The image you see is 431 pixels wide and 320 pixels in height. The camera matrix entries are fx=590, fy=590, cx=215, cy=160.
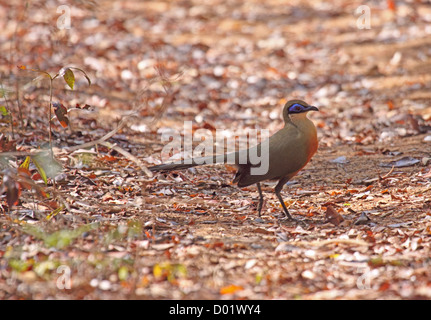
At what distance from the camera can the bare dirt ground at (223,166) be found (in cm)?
408

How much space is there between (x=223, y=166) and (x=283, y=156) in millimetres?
1834

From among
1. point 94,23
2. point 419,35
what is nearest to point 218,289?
point 419,35

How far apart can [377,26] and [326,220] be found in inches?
351

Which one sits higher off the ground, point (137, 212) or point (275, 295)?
point (137, 212)

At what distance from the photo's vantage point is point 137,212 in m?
5.29

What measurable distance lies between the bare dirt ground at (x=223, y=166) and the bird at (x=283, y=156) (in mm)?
364

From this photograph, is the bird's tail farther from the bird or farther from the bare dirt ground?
the bare dirt ground

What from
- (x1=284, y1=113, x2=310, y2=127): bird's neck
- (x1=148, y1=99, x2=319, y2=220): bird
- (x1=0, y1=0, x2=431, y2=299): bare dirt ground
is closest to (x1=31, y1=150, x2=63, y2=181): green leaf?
(x1=0, y1=0, x2=431, y2=299): bare dirt ground

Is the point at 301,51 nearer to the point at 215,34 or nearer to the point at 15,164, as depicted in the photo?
the point at 215,34

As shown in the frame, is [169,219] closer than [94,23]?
Yes

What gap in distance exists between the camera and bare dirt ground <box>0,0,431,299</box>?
13.4 feet

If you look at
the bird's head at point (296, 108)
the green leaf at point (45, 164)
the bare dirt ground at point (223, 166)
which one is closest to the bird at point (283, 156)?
the bird's head at point (296, 108)

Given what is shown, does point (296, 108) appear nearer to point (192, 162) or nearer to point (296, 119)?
point (296, 119)

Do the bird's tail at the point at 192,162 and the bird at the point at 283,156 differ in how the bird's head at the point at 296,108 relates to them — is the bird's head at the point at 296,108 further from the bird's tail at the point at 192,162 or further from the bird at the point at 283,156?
the bird's tail at the point at 192,162
